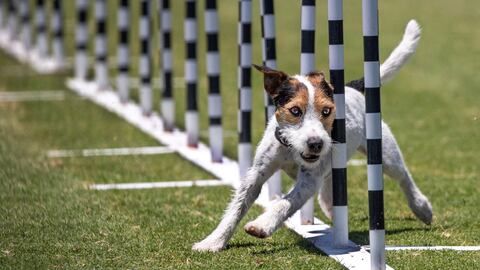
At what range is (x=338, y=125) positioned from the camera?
7535mm

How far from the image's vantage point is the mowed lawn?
24.4 feet

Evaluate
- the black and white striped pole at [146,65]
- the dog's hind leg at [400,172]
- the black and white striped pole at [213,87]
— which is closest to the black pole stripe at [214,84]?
the black and white striped pole at [213,87]

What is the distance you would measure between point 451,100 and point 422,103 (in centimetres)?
41

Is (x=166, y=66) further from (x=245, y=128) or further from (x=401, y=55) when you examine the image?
(x=401, y=55)

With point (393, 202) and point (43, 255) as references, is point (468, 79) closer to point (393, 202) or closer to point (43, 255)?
point (393, 202)

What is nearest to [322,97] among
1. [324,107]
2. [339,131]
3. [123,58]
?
[324,107]

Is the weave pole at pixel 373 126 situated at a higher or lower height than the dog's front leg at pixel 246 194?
higher

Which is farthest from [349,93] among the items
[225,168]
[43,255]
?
[225,168]

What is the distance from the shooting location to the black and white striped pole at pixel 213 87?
11.7m

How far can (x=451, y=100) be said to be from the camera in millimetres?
16250

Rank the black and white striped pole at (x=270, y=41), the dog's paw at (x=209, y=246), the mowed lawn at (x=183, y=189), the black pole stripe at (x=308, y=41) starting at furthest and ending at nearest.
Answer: the black and white striped pole at (x=270, y=41), the black pole stripe at (x=308, y=41), the dog's paw at (x=209, y=246), the mowed lawn at (x=183, y=189)

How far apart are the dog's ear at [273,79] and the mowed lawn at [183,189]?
964 millimetres

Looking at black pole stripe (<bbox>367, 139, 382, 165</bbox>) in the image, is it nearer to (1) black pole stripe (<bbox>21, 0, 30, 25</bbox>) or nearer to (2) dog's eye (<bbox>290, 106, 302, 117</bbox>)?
(2) dog's eye (<bbox>290, 106, 302, 117</bbox>)

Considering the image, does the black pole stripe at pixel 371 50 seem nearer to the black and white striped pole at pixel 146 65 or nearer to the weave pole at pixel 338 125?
the weave pole at pixel 338 125
